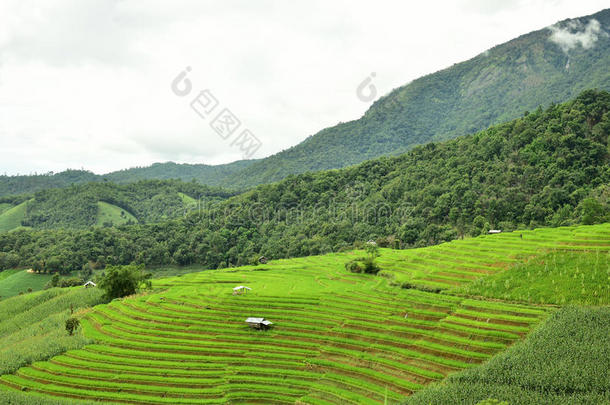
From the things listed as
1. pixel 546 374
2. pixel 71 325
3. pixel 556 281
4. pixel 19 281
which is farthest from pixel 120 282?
pixel 19 281

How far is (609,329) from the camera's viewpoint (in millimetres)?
Result: 28766

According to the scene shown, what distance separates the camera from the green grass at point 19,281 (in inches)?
4166

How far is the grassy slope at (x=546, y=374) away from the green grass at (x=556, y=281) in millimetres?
6917

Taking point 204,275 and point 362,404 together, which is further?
point 204,275

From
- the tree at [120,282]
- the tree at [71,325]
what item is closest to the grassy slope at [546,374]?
the tree at [71,325]

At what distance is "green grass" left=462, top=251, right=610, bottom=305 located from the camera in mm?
37500

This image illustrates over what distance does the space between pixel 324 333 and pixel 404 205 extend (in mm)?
88423

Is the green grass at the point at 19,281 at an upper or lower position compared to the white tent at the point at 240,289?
upper

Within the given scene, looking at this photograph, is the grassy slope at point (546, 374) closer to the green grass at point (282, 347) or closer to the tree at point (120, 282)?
the green grass at point (282, 347)

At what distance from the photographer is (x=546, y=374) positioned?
24.6 meters

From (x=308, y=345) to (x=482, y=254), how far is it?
32781 mm

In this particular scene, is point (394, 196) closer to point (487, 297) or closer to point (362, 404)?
point (487, 297)

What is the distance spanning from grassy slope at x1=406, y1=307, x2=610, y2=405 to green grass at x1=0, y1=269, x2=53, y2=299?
121 metres

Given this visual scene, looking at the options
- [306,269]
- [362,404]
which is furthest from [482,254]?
[362,404]
